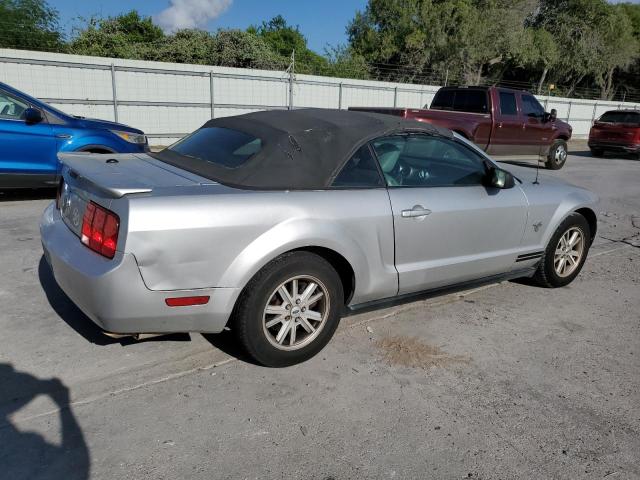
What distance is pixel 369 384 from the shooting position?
3.14 metres

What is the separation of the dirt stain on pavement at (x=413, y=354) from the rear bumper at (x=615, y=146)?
1667 cm

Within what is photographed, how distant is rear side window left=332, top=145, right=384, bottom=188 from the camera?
3.39 metres

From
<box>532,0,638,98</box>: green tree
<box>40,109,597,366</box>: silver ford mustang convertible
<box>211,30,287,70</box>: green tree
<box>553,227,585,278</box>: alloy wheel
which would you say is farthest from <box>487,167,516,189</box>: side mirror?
<box>532,0,638,98</box>: green tree

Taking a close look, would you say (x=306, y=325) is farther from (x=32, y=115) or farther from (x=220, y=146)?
(x=32, y=115)

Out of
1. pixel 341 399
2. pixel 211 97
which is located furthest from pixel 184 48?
pixel 341 399

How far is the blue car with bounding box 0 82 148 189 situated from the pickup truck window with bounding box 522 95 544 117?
10253mm

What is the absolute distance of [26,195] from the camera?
7918mm

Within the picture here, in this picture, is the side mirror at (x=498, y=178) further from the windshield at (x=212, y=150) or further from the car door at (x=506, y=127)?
the car door at (x=506, y=127)

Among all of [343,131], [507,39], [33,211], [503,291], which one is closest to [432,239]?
[343,131]

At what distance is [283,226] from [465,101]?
10.7 meters

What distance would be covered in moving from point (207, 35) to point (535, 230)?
2200 centimetres

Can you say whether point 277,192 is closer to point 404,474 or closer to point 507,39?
point 404,474

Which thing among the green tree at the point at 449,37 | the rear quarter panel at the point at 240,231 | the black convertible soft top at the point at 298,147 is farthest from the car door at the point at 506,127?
the green tree at the point at 449,37

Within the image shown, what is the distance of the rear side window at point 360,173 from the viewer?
339cm
